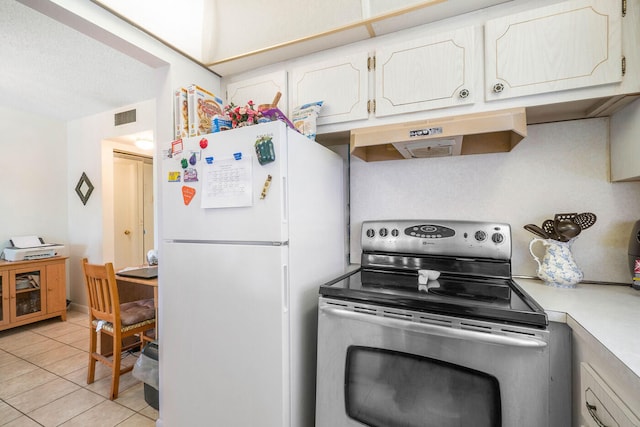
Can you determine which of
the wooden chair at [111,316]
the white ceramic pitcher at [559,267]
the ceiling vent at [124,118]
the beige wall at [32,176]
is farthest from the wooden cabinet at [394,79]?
the beige wall at [32,176]

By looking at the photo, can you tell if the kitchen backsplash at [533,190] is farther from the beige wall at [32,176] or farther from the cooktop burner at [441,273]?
the beige wall at [32,176]

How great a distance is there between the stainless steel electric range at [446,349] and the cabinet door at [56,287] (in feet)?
12.5

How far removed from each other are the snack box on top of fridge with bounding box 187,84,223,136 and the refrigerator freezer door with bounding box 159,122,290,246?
186 mm

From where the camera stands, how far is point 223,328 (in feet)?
4.35

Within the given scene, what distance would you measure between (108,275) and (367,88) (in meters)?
2.07

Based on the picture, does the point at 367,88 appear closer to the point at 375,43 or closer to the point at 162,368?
the point at 375,43

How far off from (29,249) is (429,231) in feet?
13.7

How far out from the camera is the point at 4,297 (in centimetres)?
306

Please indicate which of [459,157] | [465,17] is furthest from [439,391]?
[465,17]

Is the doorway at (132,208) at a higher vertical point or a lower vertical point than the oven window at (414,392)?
higher

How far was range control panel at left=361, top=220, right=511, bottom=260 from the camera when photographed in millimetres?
1399

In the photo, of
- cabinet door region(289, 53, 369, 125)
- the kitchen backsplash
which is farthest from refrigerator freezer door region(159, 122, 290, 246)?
the kitchen backsplash

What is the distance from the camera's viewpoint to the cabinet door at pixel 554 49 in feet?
3.71

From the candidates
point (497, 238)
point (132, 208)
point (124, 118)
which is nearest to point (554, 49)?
point (497, 238)
